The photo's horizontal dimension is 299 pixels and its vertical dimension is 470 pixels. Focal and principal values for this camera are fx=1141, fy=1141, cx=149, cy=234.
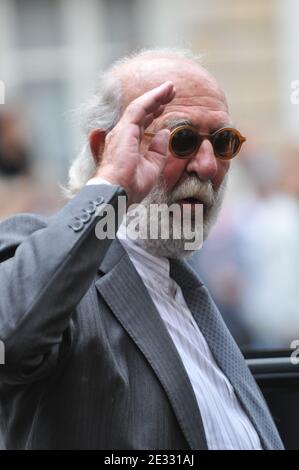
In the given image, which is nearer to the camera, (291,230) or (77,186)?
(77,186)

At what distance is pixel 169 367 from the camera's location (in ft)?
8.79

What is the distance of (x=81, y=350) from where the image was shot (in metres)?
2.58

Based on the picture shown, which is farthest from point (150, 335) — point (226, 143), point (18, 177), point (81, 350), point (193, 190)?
point (18, 177)

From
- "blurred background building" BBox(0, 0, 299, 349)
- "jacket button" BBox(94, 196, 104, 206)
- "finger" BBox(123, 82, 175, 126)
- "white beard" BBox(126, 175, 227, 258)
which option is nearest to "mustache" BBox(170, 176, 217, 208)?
"white beard" BBox(126, 175, 227, 258)

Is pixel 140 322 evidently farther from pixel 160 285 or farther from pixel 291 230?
pixel 291 230

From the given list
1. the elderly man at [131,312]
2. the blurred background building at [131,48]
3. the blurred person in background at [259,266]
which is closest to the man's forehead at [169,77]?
the elderly man at [131,312]

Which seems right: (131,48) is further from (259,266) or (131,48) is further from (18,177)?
(259,266)

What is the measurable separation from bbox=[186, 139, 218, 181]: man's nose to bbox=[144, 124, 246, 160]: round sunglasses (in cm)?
1

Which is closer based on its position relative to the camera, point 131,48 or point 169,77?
point 169,77

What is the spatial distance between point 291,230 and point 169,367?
3338 millimetres

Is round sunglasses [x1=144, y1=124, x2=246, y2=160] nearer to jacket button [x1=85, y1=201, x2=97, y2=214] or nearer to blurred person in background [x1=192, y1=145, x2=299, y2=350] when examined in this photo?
jacket button [x1=85, y1=201, x2=97, y2=214]

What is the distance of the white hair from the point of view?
320 cm

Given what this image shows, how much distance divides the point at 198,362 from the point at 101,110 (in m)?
0.80
